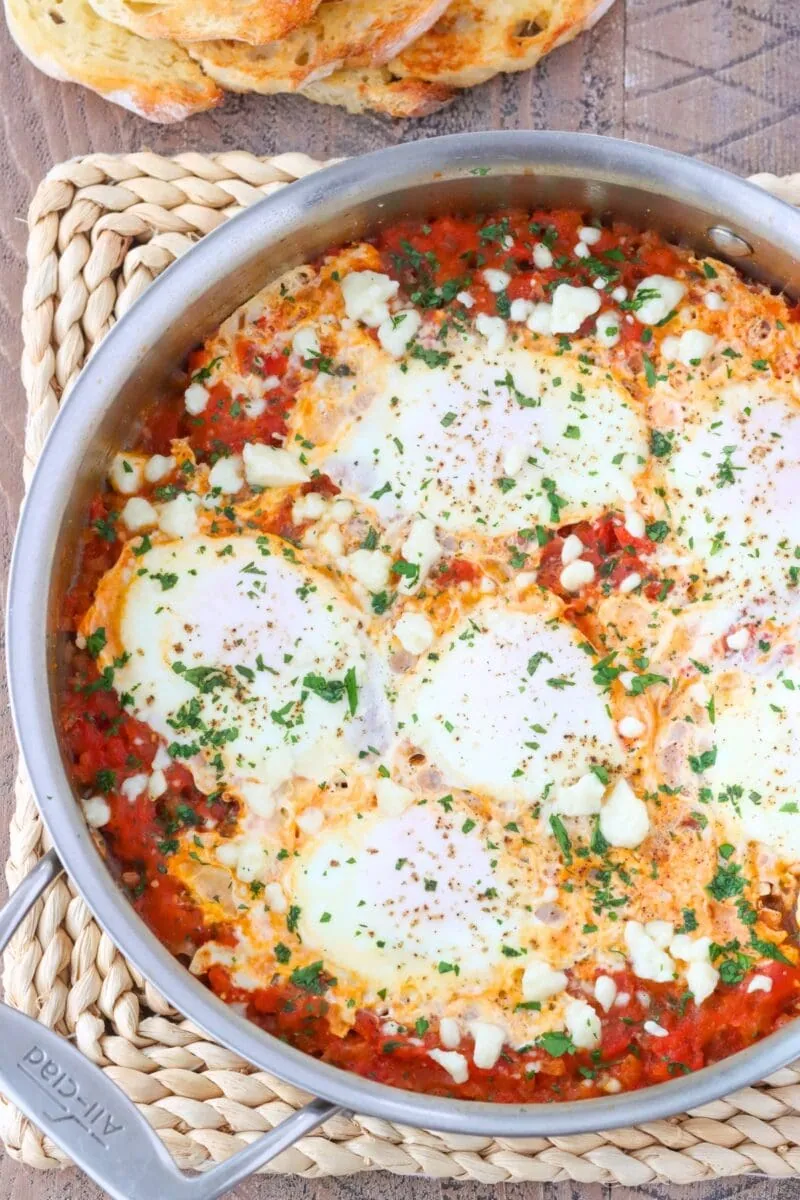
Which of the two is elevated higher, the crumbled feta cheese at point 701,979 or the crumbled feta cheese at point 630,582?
the crumbled feta cheese at point 630,582

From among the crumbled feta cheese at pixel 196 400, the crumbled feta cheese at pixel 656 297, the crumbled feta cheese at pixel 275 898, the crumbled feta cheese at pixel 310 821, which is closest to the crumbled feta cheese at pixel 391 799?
the crumbled feta cheese at pixel 310 821

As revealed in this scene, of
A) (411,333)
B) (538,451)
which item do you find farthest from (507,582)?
(411,333)

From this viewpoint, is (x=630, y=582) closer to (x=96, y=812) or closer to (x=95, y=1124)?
(x=96, y=812)

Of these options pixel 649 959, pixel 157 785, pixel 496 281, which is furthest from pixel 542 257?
pixel 649 959

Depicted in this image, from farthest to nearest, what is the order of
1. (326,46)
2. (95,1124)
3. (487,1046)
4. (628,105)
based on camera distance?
(628,105) → (326,46) → (487,1046) → (95,1124)

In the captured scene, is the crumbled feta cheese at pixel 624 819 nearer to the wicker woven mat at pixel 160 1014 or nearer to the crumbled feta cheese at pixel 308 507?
the wicker woven mat at pixel 160 1014

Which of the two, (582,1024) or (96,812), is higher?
(96,812)
